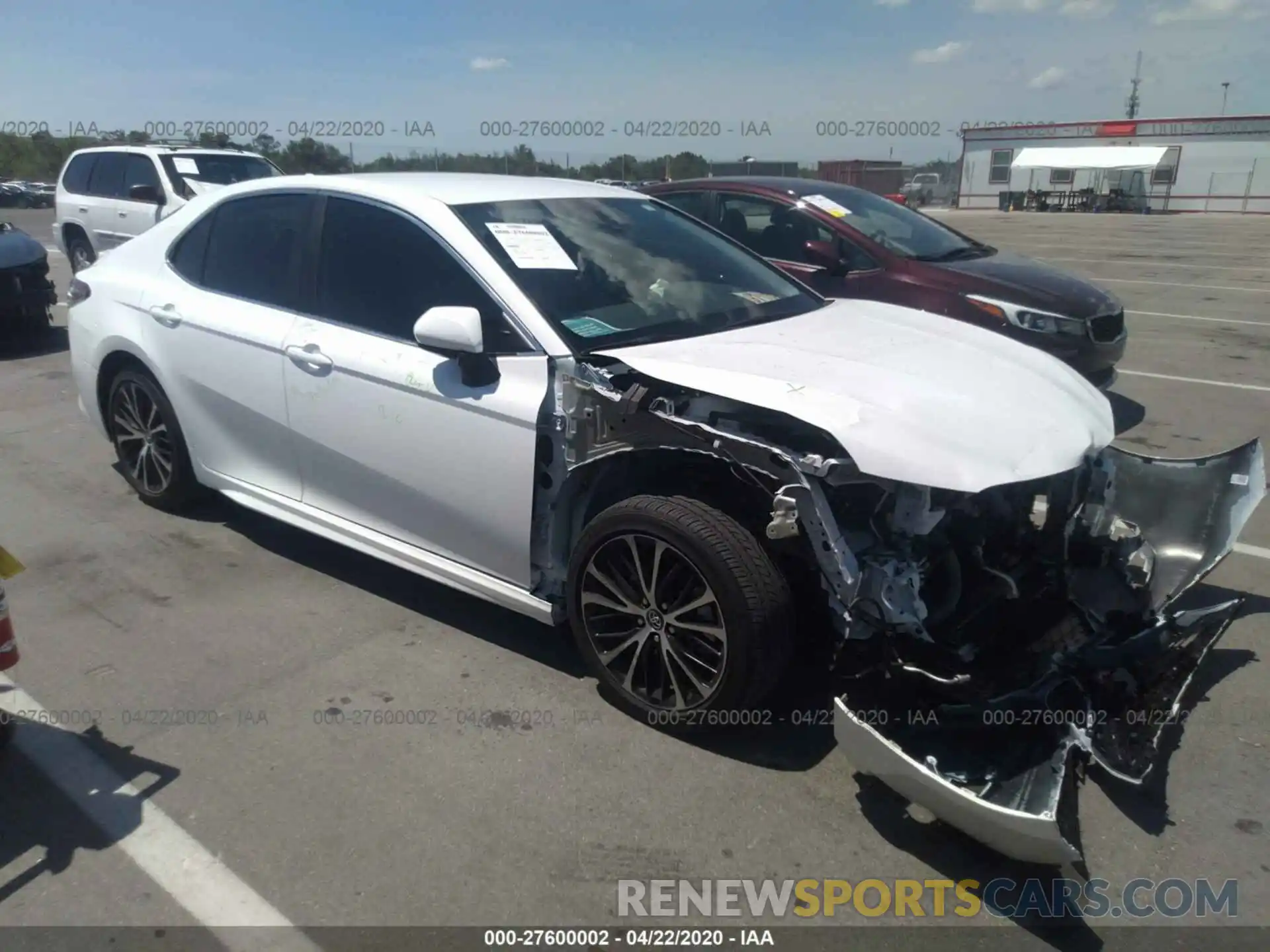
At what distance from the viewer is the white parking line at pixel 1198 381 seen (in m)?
7.89

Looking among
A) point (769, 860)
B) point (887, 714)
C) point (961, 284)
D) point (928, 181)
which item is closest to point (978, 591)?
point (887, 714)

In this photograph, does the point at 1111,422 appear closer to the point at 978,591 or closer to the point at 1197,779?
the point at 978,591

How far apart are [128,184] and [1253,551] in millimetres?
13307

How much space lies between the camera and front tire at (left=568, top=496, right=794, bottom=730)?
290 centimetres

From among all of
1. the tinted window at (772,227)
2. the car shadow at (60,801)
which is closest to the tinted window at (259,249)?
the car shadow at (60,801)

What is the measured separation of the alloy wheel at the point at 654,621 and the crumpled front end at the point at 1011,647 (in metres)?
0.39

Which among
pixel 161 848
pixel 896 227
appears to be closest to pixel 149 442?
pixel 161 848

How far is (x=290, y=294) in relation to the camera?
4.07 meters

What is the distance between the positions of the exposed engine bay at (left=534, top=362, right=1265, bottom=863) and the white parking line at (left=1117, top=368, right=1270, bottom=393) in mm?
5192

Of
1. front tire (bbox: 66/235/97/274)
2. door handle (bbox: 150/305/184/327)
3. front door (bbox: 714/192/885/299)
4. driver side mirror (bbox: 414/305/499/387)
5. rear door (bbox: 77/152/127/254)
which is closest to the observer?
driver side mirror (bbox: 414/305/499/387)

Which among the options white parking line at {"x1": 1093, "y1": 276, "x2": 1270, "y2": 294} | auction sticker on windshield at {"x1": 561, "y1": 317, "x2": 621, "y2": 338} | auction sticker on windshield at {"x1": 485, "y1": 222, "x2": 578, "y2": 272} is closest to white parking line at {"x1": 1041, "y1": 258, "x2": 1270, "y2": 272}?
white parking line at {"x1": 1093, "y1": 276, "x2": 1270, "y2": 294}

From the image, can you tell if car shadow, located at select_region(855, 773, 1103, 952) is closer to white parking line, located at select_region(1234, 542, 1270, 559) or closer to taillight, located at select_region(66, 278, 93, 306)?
white parking line, located at select_region(1234, 542, 1270, 559)

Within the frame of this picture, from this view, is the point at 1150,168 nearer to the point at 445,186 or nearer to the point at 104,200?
the point at 104,200

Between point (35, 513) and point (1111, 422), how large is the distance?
17.1ft
